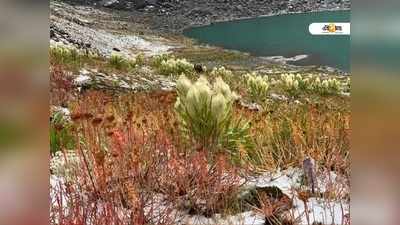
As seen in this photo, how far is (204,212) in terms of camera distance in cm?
470

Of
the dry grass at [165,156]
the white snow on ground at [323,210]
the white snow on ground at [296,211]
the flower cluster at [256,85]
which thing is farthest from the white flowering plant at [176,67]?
the white snow on ground at [323,210]

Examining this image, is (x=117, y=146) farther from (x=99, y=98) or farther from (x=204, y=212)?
(x=204, y=212)

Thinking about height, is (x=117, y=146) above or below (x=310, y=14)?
below

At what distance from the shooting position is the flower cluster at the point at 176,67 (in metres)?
4.68

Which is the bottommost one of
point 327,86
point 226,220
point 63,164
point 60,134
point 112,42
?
point 226,220

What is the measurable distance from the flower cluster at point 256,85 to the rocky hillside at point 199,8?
1.07 feet

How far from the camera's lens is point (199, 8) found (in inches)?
186

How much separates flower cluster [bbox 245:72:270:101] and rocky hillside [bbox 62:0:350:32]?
1.07 feet

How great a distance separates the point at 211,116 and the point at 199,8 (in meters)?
0.58

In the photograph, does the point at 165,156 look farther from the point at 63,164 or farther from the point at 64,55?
the point at 64,55

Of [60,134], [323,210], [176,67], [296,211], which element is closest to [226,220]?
Result: [296,211]

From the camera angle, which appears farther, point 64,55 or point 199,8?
point 199,8

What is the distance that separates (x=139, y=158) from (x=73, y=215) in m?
0.46
